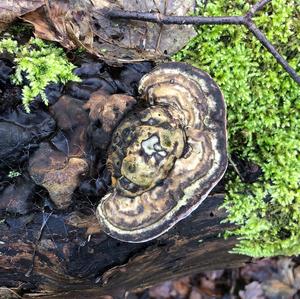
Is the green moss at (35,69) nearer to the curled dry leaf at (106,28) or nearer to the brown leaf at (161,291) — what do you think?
the curled dry leaf at (106,28)

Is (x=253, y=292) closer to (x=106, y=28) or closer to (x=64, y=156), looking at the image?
(x=64, y=156)

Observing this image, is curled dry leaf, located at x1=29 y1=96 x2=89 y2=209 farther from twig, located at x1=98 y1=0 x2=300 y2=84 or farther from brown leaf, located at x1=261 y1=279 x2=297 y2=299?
brown leaf, located at x1=261 y1=279 x2=297 y2=299

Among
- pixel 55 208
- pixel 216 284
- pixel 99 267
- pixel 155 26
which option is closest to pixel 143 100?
pixel 155 26

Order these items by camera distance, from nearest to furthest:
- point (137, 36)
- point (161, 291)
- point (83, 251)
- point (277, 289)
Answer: point (137, 36) < point (83, 251) < point (277, 289) < point (161, 291)

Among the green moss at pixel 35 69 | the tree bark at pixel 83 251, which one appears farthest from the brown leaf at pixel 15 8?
the tree bark at pixel 83 251

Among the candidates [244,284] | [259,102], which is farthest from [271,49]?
[244,284]

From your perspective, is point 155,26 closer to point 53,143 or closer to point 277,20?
point 277,20
